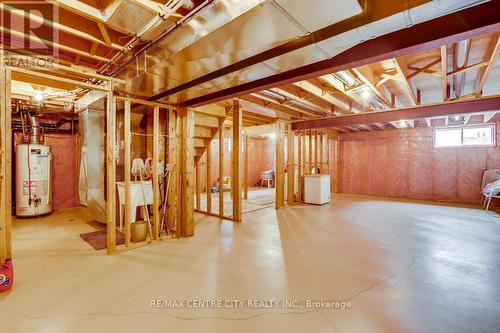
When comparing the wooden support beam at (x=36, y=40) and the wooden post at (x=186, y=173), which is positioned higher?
the wooden support beam at (x=36, y=40)

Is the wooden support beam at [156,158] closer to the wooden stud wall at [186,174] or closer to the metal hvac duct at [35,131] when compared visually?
the wooden stud wall at [186,174]

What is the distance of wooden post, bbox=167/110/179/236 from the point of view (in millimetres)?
3584

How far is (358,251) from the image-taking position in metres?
3.00

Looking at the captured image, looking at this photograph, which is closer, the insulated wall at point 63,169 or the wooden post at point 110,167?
the wooden post at point 110,167

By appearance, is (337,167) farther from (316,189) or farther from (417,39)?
(417,39)

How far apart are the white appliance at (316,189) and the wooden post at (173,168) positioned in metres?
3.89

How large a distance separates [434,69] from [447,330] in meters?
3.70

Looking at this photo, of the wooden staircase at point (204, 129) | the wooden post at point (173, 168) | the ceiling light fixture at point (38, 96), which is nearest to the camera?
the wooden post at point (173, 168)

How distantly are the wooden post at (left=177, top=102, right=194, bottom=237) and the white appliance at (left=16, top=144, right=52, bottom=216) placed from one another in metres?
3.33

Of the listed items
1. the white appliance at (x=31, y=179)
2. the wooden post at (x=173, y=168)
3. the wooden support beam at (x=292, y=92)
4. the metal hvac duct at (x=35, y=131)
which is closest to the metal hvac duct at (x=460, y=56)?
the wooden support beam at (x=292, y=92)

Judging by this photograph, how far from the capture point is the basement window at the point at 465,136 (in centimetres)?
625

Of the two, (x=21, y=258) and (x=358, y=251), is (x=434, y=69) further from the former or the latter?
(x=21, y=258)

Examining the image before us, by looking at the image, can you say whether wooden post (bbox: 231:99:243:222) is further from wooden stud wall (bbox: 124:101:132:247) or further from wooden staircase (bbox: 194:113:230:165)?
wooden stud wall (bbox: 124:101:132:247)

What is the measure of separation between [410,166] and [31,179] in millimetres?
9771
